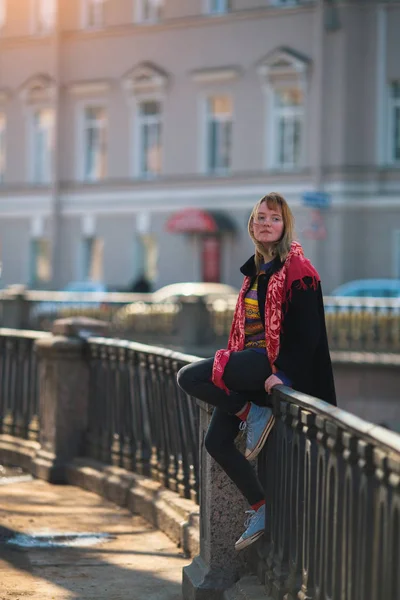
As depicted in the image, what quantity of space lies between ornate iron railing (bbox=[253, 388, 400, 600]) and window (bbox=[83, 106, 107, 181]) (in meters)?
35.1

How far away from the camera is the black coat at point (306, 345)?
6059mm

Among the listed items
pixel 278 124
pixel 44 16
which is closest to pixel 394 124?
pixel 278 124

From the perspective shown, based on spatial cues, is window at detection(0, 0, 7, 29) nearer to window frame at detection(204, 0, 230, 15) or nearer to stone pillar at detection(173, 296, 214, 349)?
window frame at detection(204, 0, 230, 15)

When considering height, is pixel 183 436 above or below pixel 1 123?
below

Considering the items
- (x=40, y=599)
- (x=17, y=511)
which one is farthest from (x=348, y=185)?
(x=40, y=599)

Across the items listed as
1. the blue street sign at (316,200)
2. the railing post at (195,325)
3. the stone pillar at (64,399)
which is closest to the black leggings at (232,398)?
the stone pillar at (64,399)

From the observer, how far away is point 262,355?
6195 millimetres

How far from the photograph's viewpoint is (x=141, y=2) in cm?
3959

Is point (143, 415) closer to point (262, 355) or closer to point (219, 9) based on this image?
point (262, 355)

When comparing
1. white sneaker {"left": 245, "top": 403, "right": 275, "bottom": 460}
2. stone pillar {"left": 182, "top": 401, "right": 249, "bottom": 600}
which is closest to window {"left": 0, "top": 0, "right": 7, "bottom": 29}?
stone pillar {"left": 182, "top": 401, "right": 249, "bottom": 600}

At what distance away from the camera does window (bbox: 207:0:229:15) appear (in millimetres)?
37844

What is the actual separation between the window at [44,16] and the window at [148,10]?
2.83 meters

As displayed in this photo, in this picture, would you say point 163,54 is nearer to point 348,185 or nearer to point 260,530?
point 348,185

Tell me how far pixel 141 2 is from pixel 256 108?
4.84 m
